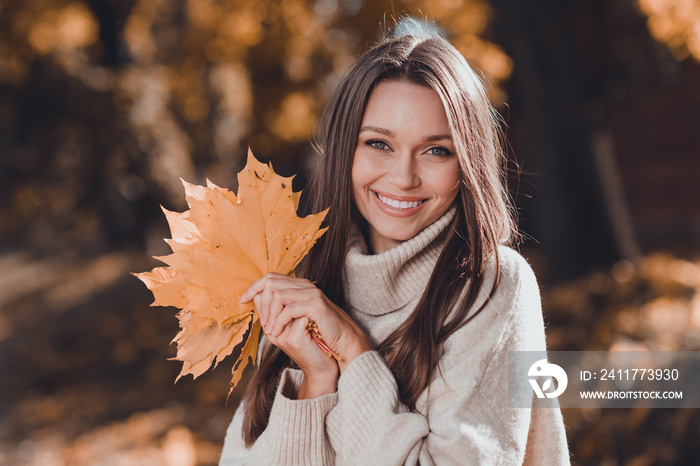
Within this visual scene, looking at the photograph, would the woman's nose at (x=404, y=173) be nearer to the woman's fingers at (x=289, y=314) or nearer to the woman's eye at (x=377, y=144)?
the woman's eye at (x=377, y=144)

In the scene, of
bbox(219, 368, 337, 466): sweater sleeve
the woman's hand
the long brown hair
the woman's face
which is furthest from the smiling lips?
bbox(219, 368, 337, 466): sweater sleeve

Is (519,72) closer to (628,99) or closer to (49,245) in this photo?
(628,99)

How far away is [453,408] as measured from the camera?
59.3 inches

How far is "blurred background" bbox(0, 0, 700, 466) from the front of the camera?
178 inches

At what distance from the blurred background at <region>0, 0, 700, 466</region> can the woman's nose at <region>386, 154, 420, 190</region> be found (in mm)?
2323

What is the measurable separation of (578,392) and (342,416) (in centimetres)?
246

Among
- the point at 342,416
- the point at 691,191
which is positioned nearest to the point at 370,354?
the point at 342,416

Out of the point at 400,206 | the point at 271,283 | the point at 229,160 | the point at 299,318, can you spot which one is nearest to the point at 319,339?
the point at 299,318

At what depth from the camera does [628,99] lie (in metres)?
10.6

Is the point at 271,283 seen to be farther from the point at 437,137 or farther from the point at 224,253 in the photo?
the point at 437,137

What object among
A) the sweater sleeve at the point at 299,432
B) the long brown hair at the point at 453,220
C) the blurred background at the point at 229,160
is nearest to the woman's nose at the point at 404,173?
the long brown hair at the point at 453,220

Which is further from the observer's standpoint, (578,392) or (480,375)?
(578,392)

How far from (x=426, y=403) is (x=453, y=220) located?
1.73 ft

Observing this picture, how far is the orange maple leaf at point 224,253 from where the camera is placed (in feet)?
5.00
